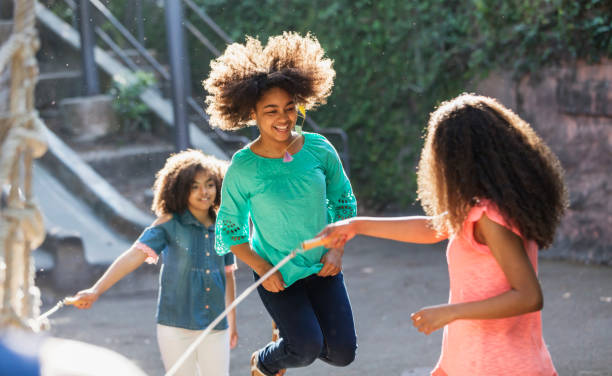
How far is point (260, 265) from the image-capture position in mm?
3504

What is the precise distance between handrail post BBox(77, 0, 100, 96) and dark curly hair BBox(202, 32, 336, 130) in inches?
210

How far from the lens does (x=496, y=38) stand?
25.2 ft

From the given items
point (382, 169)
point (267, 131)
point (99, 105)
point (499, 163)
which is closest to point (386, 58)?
point (382, 169)

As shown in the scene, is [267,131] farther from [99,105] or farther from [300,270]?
[99,105]

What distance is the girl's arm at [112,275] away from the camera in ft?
11.3

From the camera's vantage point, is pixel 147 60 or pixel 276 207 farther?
pixel 147 60

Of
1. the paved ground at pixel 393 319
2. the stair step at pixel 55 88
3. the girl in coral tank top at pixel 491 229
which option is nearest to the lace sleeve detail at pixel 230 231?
the girl in coral tank top at pixel 491 229

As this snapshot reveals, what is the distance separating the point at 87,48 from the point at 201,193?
221 inches

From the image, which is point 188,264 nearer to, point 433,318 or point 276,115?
point 276,115

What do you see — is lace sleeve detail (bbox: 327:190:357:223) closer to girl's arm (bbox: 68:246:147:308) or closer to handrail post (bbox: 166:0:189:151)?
girl's arm (bbox: 68:246:147:308)

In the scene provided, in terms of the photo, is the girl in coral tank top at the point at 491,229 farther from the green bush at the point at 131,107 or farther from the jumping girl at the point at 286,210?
the green bush at the point at 131,107

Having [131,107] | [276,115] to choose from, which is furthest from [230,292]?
[131,107]

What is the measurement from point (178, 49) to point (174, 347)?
4.00 metres

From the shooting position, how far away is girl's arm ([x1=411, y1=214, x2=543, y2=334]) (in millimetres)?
2412
